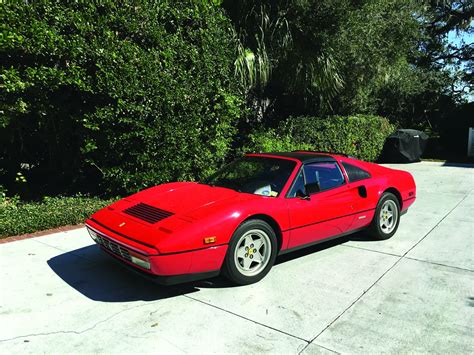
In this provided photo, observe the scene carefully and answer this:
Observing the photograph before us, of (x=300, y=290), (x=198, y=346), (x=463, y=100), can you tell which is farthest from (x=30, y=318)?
(x=463, y=100)

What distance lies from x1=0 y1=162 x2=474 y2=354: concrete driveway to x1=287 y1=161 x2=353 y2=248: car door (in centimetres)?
36

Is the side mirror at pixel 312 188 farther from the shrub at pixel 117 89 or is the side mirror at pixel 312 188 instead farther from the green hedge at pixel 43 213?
the green hedge at pixel 43 213

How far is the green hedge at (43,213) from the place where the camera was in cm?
567

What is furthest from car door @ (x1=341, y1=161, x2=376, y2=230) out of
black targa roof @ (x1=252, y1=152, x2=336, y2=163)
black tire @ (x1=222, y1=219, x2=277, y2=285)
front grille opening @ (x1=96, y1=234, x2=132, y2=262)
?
front grille opening @ (x1=96, y1=234, x2=132, y2=262)

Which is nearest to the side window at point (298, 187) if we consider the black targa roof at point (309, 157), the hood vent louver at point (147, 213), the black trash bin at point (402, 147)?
the black targa roof at point (309, 157)

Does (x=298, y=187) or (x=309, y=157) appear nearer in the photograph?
(x=298, y=187)

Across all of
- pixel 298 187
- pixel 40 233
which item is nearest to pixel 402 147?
pixel 298 187

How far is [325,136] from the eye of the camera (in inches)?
492

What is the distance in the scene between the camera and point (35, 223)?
5844 millimetres

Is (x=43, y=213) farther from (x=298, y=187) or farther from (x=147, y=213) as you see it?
(x=298, y=187)

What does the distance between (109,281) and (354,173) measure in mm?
3230

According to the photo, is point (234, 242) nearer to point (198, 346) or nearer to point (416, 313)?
point (198, 346)

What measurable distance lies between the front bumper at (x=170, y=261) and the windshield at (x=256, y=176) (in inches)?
37.7

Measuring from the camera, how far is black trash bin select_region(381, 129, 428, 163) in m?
16.4
